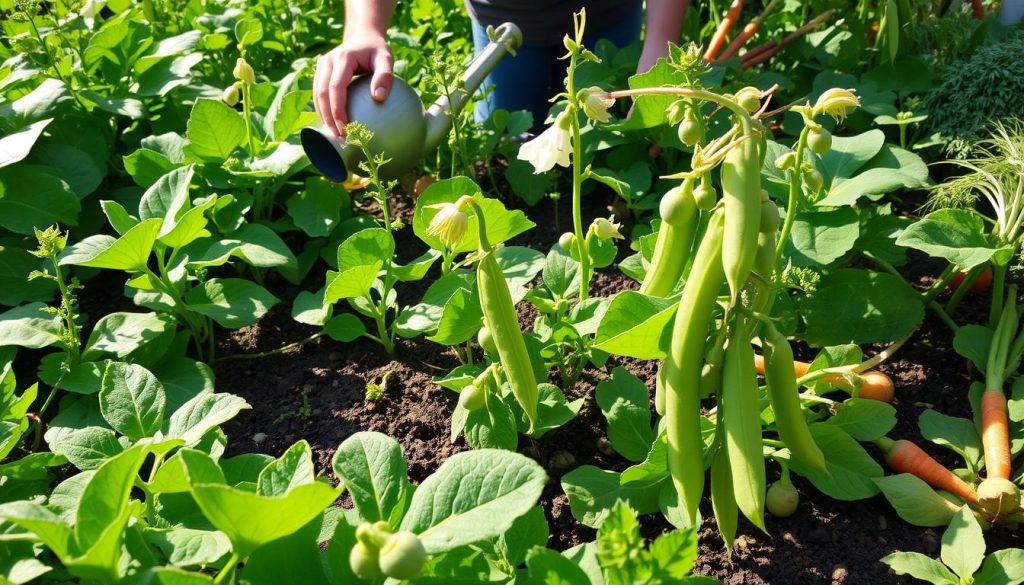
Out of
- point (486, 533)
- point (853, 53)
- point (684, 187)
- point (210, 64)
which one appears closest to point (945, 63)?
point (853, 53)

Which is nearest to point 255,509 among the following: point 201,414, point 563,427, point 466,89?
point 201,414

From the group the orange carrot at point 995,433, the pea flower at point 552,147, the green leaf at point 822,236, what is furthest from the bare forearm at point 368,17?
the orange carrot at point 995,433

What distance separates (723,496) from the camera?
132cm

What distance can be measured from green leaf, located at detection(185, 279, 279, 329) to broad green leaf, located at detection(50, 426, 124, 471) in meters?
0.42

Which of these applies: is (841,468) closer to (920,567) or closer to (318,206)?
(920,567)

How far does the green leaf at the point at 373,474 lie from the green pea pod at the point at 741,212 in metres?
0.56

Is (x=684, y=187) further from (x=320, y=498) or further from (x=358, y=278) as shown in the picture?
(x=358, y=278)

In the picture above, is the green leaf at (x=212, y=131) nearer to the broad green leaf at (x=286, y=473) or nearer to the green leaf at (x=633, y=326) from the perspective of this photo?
the broad green leaf at (x=286, y=473)

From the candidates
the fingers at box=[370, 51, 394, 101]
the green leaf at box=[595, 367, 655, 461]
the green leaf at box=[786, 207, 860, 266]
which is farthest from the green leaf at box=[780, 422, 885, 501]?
the fingers at box=[370, 51, 394, 101]

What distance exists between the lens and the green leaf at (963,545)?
1.29 metres

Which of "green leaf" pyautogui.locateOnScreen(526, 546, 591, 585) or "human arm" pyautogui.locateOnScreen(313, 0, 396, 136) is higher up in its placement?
"human arm" pyautogui.locateOnScreen(313, 0, 396, 136)

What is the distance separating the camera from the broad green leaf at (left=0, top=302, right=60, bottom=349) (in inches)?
67.1

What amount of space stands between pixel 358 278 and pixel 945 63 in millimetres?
2008

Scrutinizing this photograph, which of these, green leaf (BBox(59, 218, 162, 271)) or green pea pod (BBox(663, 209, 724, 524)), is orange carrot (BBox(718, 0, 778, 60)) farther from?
green leaf (BBox(59, 218, 162, 271))
